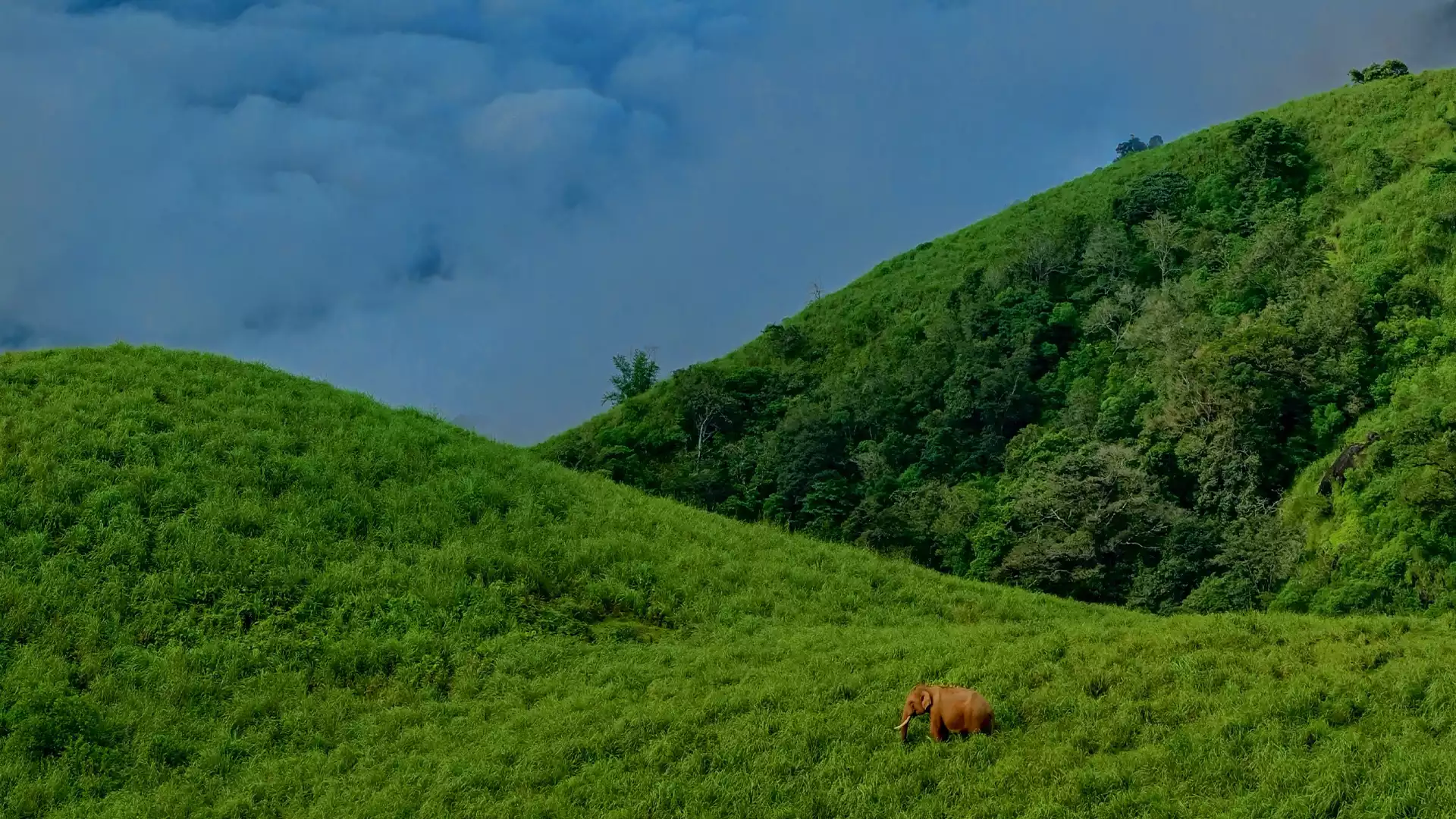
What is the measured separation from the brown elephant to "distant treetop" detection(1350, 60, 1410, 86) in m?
90.5

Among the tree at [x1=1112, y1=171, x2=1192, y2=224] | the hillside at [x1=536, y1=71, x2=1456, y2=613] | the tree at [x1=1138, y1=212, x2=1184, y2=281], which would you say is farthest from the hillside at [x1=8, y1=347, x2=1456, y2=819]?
the tree at [x1=1112, y1=171, x2=1192, y2=224]

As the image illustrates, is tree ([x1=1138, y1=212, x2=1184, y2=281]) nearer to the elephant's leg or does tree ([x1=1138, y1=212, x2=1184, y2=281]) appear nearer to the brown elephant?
the brown elephant

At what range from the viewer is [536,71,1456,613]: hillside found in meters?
44.2

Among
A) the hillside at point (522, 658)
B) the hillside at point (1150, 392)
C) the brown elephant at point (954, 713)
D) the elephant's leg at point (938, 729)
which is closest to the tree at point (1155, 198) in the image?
the hillside at point (1150, 392)

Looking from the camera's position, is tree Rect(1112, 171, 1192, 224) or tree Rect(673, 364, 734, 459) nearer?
tree Rect(673, 364, 734, 459)

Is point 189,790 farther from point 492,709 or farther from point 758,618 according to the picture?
point 758,618

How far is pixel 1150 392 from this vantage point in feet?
187

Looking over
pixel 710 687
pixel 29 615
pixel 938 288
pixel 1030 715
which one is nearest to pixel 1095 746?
pixel 1030 715

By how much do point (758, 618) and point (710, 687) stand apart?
4.60 metres

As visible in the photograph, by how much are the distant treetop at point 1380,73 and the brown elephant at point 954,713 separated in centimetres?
9052

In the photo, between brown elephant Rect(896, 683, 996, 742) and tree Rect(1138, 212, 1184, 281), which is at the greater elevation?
tree Rect(1138, 212, 1184, 281)

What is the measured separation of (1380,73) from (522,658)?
95.4 m

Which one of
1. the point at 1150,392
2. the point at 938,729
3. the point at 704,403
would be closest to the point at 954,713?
the point at 938,729

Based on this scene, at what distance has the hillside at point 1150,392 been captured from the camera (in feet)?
145
